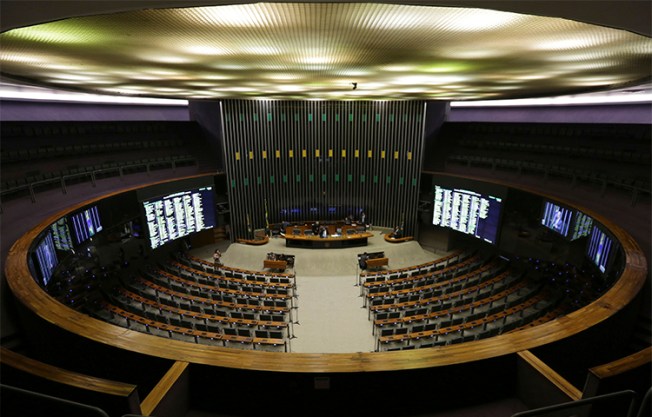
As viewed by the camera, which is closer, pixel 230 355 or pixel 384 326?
pixel 230 355

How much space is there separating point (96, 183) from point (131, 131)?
4.25 metres

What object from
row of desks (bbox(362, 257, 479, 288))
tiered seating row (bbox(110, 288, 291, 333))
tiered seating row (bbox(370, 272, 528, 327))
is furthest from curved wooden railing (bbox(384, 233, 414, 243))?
tiered seating row (bbox(110, 288, 291, 333))

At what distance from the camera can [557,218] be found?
10367 millimetres

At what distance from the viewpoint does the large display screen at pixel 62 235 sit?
27.5 ft

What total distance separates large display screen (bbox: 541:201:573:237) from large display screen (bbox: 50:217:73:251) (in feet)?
48.8

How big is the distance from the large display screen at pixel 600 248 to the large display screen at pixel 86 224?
1431cm

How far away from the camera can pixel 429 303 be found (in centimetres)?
967

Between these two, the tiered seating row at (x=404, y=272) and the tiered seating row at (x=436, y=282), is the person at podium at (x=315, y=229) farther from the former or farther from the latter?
the tiered seating row at (x=436, y=282)

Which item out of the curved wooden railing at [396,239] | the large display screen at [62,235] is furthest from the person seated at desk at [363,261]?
the large display screen at [62,235]

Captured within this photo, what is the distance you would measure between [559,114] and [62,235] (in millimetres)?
18039

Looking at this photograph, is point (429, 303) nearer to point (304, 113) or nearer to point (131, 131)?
point (304, 113)

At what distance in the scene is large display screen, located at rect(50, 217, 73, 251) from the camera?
8.38 m

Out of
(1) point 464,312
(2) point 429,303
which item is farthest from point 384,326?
(1) point 464,312

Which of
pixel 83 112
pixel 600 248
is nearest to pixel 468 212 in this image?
pixel 600 248
